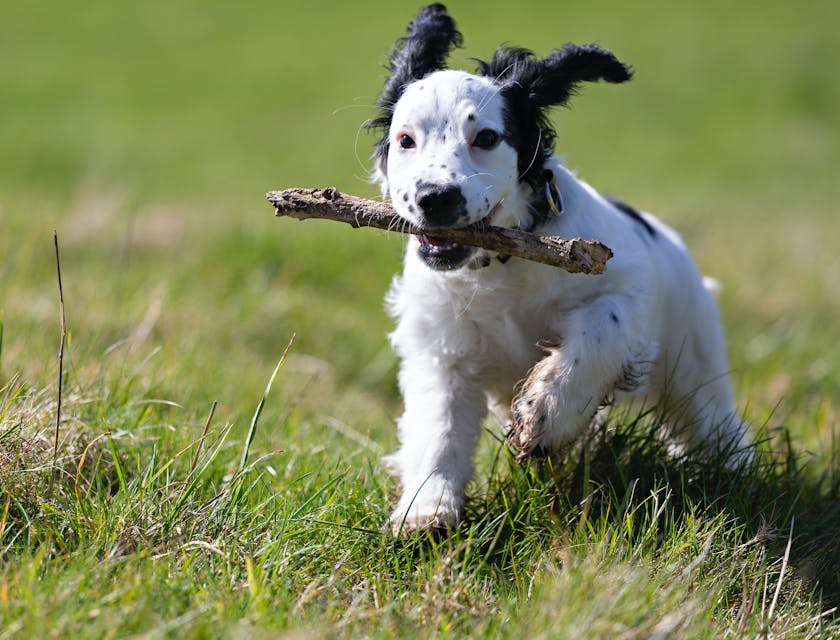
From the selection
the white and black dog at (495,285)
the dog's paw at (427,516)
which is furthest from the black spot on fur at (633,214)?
the dog's paw at (427,516)

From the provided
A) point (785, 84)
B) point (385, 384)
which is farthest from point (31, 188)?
point (785, 84)

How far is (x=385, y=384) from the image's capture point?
23.1 feet

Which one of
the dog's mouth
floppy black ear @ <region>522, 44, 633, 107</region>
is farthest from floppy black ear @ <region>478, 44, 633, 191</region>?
the dog's mouth

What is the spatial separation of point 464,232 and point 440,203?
173 mm

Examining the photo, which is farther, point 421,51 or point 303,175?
point 303,175

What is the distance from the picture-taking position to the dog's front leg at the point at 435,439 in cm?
398

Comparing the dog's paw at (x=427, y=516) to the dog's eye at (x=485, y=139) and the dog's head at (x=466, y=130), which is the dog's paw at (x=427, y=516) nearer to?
the dog's head at (x=466, y=130)

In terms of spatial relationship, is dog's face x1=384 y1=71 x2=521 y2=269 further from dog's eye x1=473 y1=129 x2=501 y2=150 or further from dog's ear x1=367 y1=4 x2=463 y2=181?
dog's ear x1=367 y1=4 x2=463 y2=181

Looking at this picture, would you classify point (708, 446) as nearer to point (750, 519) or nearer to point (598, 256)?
point (750, 519)

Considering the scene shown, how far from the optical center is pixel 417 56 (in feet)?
14.4

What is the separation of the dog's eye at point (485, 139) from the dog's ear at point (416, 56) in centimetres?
47

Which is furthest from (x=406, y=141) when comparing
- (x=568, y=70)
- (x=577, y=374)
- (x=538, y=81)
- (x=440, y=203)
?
(x=577, y=374)

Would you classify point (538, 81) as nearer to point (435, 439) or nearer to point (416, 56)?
point (416, 56)

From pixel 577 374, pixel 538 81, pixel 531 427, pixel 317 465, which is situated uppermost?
pixel 538 81
